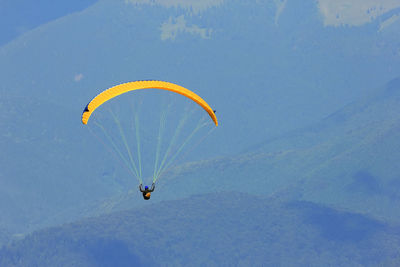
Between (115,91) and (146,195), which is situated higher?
(115,91)

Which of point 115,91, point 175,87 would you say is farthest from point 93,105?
point 175,87

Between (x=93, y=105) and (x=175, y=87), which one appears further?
(x=175, y=87)

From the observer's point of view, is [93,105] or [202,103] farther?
[202,103]

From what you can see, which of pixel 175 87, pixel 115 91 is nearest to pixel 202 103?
pixel 175 87

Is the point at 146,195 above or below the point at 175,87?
below

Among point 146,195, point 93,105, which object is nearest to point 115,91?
point 93,105

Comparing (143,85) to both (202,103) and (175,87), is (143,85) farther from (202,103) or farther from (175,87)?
(202,103)

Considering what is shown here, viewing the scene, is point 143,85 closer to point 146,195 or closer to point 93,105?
point 93,105
